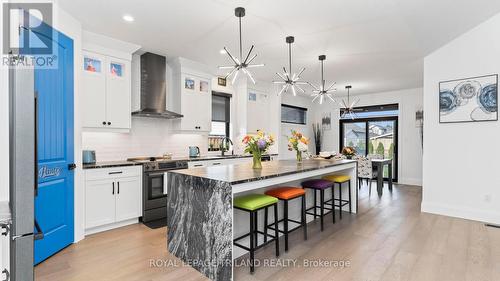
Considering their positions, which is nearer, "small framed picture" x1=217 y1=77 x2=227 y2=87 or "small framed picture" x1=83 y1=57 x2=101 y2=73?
"small framed picture" x1=83 y1=57 x2=101 y2=73

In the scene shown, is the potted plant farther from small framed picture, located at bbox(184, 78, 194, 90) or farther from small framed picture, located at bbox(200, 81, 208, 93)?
small framed picture, located at bbox(184, 78, 194, 90)

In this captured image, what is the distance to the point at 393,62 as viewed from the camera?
479cm

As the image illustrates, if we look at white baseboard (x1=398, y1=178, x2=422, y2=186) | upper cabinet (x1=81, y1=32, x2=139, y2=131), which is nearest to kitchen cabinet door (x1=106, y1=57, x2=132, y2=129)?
upper cabinet (x1=81, y1=32, x2=139, y2=131)

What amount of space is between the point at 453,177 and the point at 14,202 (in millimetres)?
5343

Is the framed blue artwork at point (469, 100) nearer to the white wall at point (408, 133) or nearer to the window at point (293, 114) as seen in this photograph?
the white wall at point (408, 133)

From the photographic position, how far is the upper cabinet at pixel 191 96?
4602mm

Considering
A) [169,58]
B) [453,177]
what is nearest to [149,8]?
[169,58]

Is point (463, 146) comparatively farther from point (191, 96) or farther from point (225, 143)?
point (191, 96)

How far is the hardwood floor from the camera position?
7.50 feet

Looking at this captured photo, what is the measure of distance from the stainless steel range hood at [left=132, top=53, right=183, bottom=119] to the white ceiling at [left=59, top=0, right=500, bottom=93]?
24 cm

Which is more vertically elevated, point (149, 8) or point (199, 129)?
point (149, 8)

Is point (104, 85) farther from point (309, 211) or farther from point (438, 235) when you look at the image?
point (438, 235)

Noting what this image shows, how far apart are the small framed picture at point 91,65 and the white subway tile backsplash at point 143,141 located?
952mm

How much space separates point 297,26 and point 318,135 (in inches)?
230
